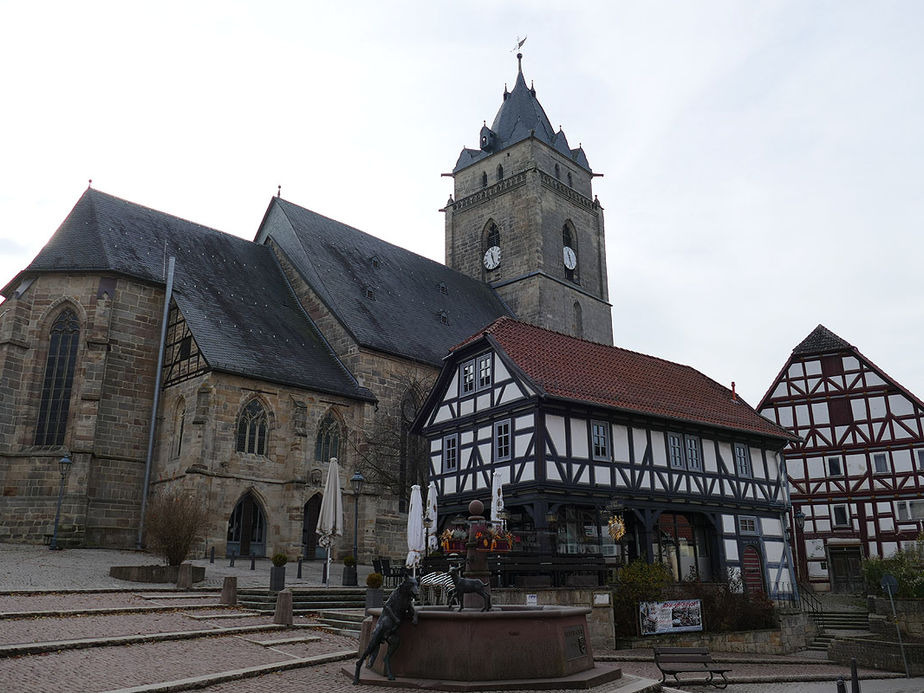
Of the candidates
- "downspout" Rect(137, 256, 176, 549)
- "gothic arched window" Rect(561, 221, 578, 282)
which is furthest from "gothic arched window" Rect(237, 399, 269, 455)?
"gothic arched window" Rect(561, 221, 578, 282)

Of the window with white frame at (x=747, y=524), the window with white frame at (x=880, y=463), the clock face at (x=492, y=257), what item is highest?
the clock face at (x=492, y=257)

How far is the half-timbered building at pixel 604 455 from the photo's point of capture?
1955 cm

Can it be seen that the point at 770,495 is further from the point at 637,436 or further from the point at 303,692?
the point at 303,692

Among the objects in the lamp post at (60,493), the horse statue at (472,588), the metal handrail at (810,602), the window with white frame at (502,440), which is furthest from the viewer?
the metal handrail at (810,602)

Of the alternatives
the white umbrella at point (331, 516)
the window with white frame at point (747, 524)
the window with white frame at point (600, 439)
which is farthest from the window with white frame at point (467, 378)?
the window with white frame at point (747, 524)

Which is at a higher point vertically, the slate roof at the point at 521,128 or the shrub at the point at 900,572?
the slate roof at the point at 521,128

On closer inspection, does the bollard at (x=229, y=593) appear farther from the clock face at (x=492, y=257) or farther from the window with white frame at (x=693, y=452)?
the clock face at (x=492, y=257)

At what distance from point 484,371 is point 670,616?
328 inches

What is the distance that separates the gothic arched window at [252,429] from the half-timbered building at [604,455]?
5.68 m

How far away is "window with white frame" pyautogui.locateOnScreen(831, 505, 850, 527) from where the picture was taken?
3194cm

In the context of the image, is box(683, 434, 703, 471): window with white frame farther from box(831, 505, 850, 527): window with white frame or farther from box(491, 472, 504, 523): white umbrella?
box(831, 505, 850, 527): window with white frame

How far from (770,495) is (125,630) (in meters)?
19.3

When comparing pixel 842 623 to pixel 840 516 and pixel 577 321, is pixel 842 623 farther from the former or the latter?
pixel 577 321

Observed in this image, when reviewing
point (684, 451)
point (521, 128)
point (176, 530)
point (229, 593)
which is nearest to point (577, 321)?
point (521, 128)
